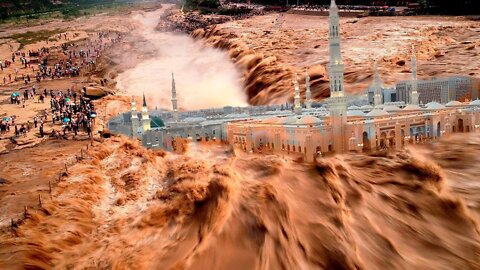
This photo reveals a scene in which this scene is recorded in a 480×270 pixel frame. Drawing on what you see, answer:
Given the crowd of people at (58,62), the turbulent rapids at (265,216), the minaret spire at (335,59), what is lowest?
the turbulent rapids at (265,216)

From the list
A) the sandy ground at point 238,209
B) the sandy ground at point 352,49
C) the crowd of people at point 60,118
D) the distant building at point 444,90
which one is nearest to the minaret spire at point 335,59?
the sandy ground at point 238,209

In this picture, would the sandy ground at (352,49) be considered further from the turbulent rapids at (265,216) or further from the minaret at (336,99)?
the turbulent rapids at (265,216)

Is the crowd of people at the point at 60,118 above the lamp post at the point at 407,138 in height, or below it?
above

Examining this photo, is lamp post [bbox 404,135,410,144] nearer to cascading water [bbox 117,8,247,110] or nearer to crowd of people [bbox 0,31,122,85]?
cascading water [bbox 117,8,247,110]

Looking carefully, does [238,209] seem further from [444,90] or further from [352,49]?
[352,49]

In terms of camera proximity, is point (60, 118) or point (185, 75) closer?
point (60, 118)

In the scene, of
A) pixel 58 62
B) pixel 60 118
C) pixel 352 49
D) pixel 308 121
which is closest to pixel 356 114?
pixel 308 121

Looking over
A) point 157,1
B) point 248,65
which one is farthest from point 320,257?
point 157,1
